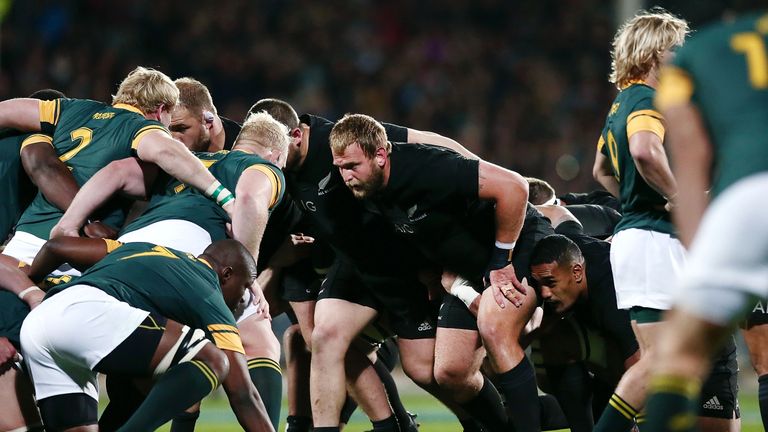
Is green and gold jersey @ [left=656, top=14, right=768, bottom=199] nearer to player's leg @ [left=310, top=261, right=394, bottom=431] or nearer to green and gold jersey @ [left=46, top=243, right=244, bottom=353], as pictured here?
green and gold jersey @ [left=46, top=243, right=244, bottom=353]

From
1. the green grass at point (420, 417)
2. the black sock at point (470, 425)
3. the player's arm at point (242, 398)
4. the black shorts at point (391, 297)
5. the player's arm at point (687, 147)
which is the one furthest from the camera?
the green grass at point (420, 417)

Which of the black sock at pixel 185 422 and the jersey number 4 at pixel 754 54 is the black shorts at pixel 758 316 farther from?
the black sock at pixel 185 422

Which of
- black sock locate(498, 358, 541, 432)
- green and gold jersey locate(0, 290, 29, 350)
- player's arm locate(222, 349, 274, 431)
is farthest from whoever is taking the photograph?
black sock locate(498, 358, 541, 432)

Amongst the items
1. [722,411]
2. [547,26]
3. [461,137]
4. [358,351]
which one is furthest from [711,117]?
[547,26]

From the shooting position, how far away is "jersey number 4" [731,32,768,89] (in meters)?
2.82

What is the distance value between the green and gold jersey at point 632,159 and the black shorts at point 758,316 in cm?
82

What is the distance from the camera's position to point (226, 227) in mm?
5242

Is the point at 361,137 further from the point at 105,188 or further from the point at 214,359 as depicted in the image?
the point at 214,359

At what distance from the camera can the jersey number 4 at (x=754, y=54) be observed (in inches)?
111

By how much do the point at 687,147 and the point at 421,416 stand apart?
6.09 m

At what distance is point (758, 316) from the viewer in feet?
17.1

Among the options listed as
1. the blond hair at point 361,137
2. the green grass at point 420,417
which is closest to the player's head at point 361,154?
the blond hair at point 361,137

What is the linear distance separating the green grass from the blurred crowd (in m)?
4.18

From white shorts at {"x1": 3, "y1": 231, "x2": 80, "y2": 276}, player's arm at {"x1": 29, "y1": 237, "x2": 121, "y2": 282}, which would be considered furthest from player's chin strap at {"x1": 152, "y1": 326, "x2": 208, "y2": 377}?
white shorts at {"x1": 3, "y1": 231, "x2": 80, "y2": 276}
